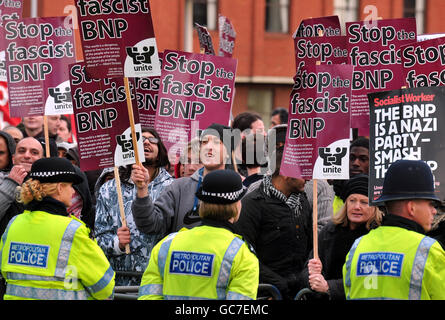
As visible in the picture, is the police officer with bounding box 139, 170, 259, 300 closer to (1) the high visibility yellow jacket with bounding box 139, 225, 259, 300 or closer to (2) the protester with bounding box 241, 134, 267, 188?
(1) the high visibility yellow jacket with bounding box 139, 225, 259, 300

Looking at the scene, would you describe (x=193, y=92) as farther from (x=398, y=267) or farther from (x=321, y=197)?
(x=398, y=267)

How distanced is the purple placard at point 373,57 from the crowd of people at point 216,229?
469 mm

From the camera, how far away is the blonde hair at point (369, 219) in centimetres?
690

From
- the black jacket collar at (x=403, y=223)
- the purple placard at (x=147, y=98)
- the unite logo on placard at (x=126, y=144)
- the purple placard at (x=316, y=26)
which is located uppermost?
the purple placard at (x=316, y=26)

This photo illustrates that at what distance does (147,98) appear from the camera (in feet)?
31.4

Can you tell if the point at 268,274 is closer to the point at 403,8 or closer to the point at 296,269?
the point at 296,269

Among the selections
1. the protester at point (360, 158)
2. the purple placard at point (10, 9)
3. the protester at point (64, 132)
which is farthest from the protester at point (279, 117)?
the protester at point (360, 158)

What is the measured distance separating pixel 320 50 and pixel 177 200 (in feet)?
7.05

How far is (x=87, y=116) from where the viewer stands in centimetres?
787

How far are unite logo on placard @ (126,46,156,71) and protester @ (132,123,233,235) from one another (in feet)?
2.90

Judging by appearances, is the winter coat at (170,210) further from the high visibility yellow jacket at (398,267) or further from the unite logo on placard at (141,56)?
the high visibility yellow jacket at (398,267)

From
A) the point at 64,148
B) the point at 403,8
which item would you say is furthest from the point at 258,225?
the point at 403,8

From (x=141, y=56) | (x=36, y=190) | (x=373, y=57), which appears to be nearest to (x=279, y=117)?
(x=373, y=57)

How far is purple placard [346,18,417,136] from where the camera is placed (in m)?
8.82
